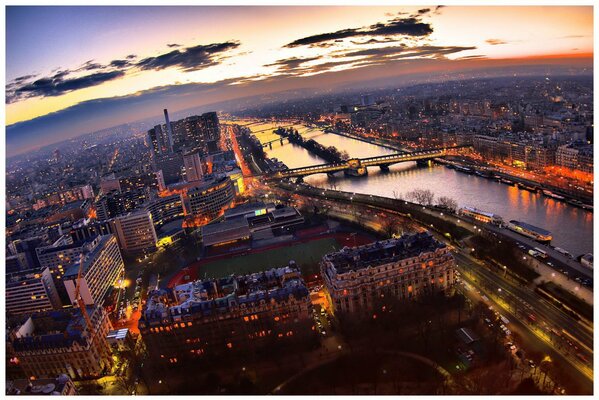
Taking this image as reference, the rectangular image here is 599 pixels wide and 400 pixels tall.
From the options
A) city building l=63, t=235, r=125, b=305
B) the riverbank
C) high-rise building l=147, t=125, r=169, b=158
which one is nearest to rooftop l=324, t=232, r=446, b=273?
city building l=63, t=235, r=125, b=305

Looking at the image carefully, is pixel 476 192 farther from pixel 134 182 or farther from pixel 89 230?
pixel 134 182

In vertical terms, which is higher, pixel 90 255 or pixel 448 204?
pixel 90 255

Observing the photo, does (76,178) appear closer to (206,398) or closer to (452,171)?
(452,171)

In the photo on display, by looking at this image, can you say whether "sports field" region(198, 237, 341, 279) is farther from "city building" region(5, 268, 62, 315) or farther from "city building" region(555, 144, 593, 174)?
"city building" region(555, 144, 593, 174)

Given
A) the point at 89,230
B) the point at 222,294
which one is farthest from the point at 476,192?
the point at 89,230

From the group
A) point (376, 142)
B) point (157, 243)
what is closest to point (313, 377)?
point (157, 243)

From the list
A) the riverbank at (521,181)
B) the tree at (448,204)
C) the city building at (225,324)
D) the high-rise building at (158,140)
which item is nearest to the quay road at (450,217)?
the tree at (448,204)

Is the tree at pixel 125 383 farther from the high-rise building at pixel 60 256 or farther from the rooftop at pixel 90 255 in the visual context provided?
the high-rise building at pixel 60 256
